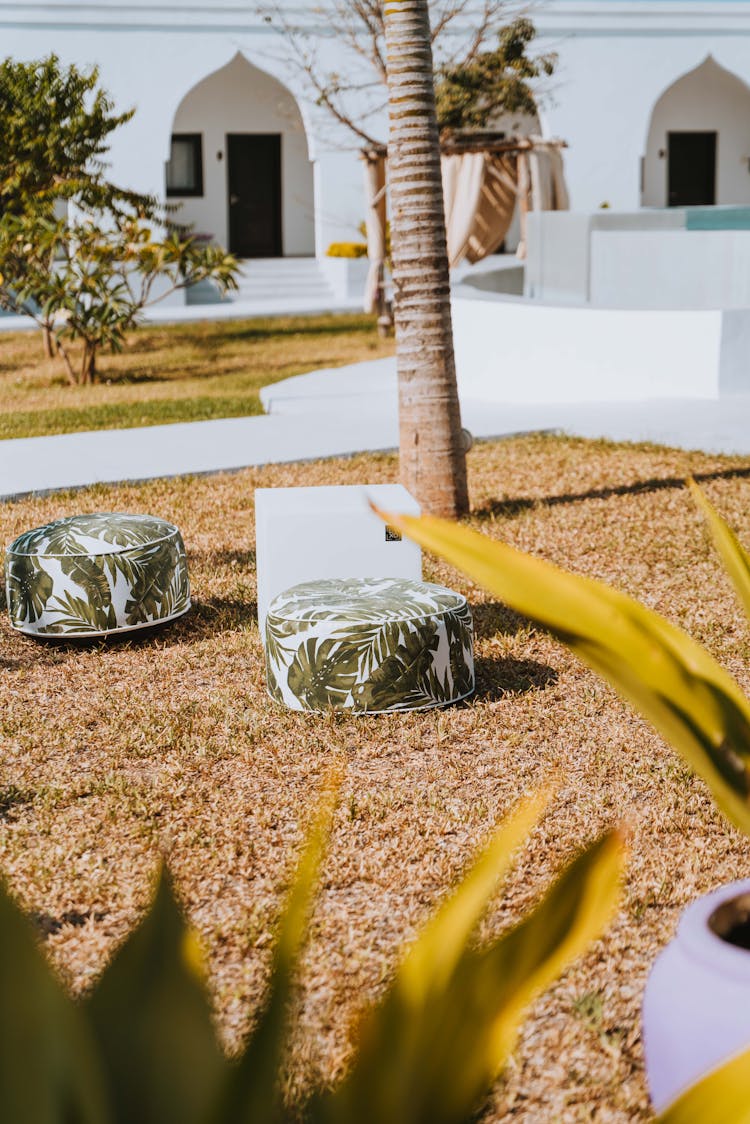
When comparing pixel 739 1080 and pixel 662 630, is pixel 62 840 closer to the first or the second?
pixel 662 630

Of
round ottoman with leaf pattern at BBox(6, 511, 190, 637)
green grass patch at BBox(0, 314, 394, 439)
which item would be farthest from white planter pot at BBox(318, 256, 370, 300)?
round ottoman with leaf pattern at BBox(6, 511, 190, 637)

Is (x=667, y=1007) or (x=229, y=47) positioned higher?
(x=229, y=47)

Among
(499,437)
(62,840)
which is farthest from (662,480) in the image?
(62,840)

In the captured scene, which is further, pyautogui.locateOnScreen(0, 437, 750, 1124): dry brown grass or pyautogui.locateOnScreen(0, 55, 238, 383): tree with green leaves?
pyautogui.locateOnScreen(0, 55, 238, 383): tree with green leaves

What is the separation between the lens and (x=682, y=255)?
500 inches

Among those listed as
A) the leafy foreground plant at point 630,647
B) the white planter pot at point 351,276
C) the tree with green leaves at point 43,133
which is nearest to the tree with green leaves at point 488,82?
the white planter pot at point 351,276

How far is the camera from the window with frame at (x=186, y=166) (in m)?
26.8

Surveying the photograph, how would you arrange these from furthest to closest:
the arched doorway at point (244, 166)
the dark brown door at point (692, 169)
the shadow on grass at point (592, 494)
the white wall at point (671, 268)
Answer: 1. the dark brown door at point (692, 169)
2. the arched doorway at point (244, 166)
3. the white wall at point (671, 268)
4. the shadow on grass at point (592, 494)

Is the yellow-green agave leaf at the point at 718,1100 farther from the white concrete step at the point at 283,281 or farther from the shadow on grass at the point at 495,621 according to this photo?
the white concrete step at the point at 283,281

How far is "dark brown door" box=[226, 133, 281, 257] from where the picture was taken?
27.2 metres

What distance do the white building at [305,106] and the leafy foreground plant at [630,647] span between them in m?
23.0

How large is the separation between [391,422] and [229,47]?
1535 cm

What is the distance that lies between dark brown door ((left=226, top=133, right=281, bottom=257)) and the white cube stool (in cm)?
2272

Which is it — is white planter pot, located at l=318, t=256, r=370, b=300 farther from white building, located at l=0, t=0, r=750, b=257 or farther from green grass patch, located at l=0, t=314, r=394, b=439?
green grass patch, located at l=0, t=314, r=394, b=439
